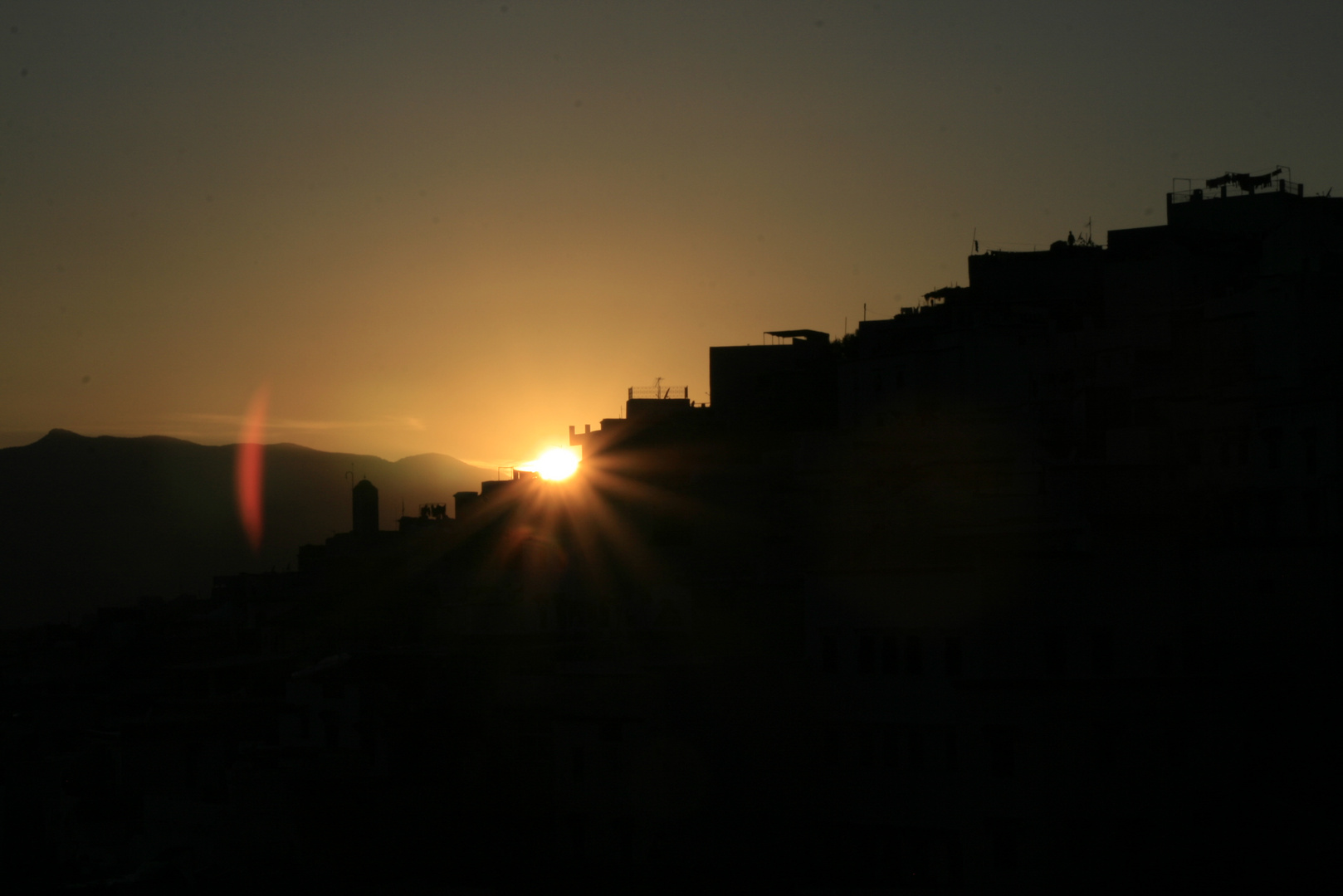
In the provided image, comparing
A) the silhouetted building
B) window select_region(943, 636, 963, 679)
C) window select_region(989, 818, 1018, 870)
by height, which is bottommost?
window select_region(989, 818, 1018, 870)

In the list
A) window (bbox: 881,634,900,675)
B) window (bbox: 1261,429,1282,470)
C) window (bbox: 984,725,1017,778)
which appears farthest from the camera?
window (bbox: 1261,429,1282,470)

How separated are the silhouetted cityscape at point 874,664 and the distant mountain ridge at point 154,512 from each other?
82354 mm

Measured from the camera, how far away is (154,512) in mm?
164000

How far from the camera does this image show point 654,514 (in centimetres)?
3756

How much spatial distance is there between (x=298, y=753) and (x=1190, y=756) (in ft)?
58.4

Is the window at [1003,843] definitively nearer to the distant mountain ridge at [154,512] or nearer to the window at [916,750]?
the window at [916,750]

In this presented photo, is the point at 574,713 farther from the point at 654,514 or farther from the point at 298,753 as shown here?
the point at 654,514

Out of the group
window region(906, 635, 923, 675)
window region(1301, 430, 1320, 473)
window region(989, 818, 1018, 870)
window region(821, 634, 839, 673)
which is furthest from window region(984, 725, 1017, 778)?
window region(1301, 430, 1320, 473)

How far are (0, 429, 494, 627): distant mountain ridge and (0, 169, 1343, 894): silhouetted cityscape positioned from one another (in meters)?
82.4

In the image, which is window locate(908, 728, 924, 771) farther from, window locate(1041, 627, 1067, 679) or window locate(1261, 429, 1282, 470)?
window locate(1261, 429, 1282, 470)

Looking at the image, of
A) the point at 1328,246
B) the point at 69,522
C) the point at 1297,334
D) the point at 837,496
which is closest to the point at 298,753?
the point at 837,496

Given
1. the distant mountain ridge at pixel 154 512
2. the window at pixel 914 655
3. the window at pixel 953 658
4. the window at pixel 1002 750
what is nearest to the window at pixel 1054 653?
the window at pixel 1002 750

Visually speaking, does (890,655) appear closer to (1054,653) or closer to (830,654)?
(830,654)

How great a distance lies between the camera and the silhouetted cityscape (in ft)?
82.5
